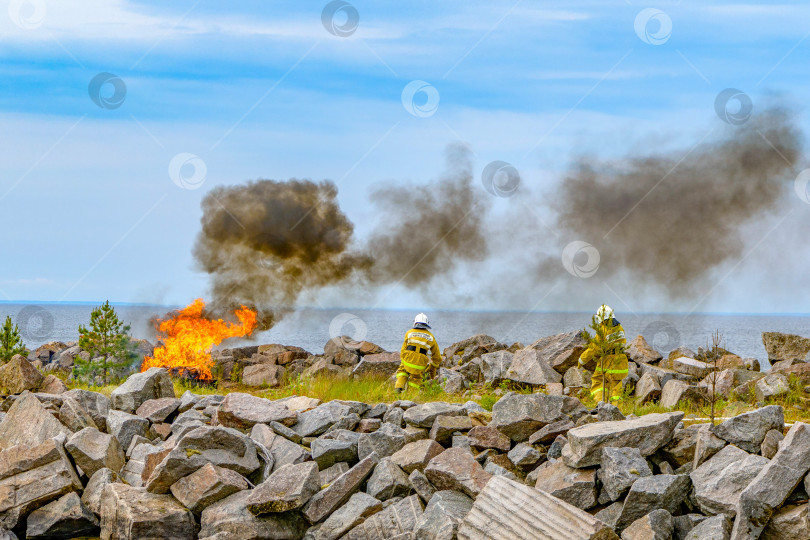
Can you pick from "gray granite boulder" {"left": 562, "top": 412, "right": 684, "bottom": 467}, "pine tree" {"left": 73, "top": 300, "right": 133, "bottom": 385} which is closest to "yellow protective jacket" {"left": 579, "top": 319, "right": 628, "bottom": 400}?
"gray granite boulder" {"left": 562, "top": 412, "right": 684, "bottom": 467}

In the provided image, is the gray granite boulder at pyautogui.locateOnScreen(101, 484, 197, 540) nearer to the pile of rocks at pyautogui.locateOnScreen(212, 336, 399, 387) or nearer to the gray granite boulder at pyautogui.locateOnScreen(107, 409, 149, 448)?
the gray granite boulder at pyautogui.locateOnScreen(107, 409, 149, 448)

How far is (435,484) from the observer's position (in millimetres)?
9109

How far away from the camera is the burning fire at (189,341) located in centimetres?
1861

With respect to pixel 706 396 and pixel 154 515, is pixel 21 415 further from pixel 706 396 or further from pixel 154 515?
pixel 706 396

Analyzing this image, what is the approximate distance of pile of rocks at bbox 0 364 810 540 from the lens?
26.4 feet

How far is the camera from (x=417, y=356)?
15102 mm

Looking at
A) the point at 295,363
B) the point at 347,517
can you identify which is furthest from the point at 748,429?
Result: the point at 295,363

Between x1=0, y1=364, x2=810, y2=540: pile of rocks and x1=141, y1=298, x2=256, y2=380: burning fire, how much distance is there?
7164mm

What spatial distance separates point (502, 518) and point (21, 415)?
793 cm

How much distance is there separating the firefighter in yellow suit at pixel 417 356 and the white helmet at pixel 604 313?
10.7ft

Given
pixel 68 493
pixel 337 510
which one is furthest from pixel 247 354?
pixel 337 510

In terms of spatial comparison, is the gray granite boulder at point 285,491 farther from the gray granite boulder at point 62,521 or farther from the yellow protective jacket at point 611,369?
the yellow protective jacket at point 611,369

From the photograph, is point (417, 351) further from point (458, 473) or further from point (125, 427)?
point (458, 473)

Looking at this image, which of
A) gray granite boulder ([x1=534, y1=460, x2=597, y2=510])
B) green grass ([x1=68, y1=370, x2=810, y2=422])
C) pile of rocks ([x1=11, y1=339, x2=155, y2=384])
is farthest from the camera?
pile of rocks ([x1=11, y1=339, x2=155, y2=384])
